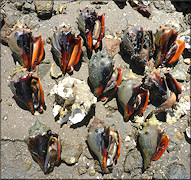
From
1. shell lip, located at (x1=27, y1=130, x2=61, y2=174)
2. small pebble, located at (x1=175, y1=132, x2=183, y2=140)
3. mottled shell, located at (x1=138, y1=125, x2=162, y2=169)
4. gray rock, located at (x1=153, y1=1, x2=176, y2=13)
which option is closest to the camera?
shell lip, located at (x1=27, y1=130, x2=61, y2=174)

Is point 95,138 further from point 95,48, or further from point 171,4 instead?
point 171,4

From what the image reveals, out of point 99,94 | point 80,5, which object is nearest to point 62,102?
point 99,94

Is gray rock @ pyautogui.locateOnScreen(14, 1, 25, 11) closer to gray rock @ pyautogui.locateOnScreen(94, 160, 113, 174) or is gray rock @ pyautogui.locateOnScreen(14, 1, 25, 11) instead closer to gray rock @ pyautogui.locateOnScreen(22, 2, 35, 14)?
gray rock @ pyautogui.locateOnScreen(22, 2, 35, 14)

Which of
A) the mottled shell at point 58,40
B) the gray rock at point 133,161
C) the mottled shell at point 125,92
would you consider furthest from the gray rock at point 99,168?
the mottled shell at point 58,40

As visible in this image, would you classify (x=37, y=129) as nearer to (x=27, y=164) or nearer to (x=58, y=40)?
(x=27, y=164)

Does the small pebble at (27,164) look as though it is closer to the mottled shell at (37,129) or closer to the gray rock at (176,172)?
the mottled shell at (37,129)

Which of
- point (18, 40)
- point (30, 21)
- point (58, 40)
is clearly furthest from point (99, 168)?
point (30, 21)

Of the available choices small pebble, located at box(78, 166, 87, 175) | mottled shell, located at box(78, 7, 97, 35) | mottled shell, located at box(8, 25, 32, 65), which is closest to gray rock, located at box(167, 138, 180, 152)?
small pebble, located at box(78, 166, 87, 175)
